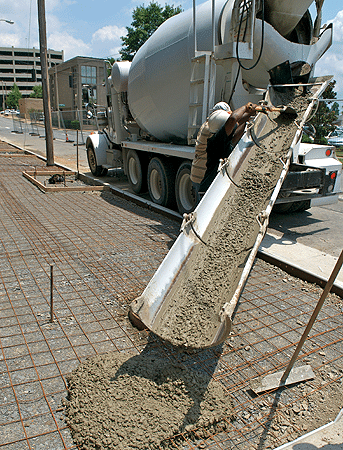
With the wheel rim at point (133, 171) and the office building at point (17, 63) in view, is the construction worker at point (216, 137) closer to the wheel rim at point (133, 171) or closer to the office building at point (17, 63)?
the wheel rim at point (133, 171)

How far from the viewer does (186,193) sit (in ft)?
24.7

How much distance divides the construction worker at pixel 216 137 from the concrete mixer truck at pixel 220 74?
57.5 inches

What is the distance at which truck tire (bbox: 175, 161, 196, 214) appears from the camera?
23.9 ft

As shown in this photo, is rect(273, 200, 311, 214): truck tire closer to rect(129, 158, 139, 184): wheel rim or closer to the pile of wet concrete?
rect(129, 158, 139, 184): wheel rim

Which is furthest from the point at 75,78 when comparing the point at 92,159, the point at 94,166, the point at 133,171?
the point at 133,171

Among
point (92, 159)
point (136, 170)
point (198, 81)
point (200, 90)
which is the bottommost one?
point (92, 159)

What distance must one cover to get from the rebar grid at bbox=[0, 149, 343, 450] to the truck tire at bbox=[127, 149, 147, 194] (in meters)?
3.11

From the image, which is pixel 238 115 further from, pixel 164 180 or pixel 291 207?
pixel 291 207

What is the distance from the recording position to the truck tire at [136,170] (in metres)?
9.37

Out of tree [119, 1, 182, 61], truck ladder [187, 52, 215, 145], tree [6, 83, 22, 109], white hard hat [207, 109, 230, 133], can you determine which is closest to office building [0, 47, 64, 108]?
tree [6, 83, 22, 109]

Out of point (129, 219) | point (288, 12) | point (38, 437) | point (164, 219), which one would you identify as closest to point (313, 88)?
point (288, 12)

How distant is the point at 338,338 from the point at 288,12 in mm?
5215

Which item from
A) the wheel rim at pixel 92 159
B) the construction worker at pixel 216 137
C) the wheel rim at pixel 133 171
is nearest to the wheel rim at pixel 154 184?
the wheel rim at pixel 133 171

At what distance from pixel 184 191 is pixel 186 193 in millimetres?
61
